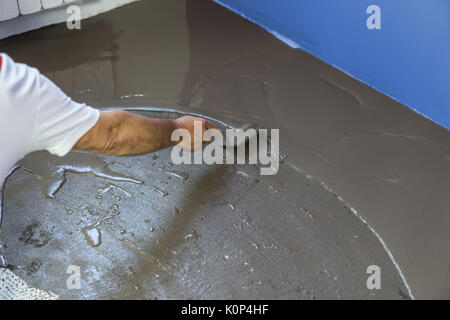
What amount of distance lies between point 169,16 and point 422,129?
1655 mm

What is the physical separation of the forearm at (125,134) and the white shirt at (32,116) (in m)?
0.07

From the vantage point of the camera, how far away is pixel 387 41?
255 cm

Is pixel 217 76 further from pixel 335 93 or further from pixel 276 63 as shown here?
pixel 335 93

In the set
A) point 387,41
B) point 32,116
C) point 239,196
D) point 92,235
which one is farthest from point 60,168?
point 387,41

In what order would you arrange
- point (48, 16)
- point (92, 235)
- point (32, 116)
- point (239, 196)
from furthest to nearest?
point (48, 16) → point (239, 196) → point (92, 235) → point (32, 116)

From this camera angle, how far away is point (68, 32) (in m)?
3.08

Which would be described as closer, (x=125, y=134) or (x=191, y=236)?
(x=125, y=134)

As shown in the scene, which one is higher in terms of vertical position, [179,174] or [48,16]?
[48,16]

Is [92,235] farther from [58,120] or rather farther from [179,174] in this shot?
[58,120]

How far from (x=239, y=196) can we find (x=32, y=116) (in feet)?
3.17

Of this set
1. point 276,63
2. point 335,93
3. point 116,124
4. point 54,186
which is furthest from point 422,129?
point 54,186

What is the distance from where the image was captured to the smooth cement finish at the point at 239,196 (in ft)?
5.97

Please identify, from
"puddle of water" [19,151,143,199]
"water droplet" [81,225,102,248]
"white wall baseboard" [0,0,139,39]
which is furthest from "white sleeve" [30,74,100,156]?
"white wall baseboard" [0,0,139,39]

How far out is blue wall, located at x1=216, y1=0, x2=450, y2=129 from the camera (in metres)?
2.36
